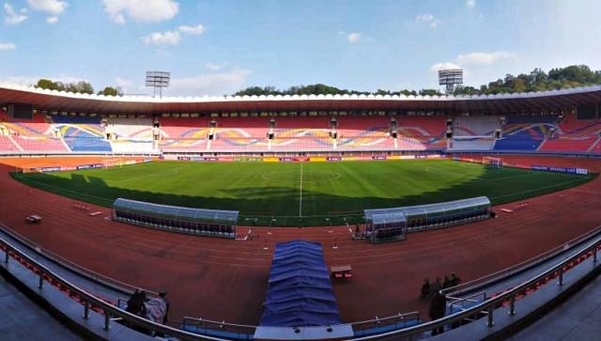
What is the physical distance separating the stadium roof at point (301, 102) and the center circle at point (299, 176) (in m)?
28.9

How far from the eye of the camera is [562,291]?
551 centimetres

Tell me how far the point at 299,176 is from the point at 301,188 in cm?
786

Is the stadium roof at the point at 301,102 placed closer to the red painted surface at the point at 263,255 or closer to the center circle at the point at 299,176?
the center circle at the point at 299,176

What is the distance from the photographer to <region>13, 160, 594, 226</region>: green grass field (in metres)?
25.0

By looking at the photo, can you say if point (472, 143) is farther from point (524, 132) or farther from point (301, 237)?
point (301, 237)

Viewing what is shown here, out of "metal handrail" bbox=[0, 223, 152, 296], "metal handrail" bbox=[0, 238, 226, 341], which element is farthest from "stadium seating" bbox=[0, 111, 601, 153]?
"metal handrail" bbox=[0, 238, 226, 341]

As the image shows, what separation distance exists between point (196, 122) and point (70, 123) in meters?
21.3

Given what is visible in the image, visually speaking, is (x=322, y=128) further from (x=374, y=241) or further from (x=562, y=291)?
(x=562, y=291)

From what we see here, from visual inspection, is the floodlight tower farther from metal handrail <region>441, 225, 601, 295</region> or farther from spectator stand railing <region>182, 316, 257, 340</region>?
spectator stand railing <region>182, 316, 257, 340</region>

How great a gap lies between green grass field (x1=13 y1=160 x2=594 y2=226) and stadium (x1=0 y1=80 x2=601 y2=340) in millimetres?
216

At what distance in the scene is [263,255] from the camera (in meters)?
17.1

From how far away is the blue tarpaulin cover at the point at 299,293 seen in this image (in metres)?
9.55

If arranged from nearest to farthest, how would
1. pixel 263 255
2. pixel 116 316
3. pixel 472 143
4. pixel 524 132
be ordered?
pixel 116 316
pixel 263 255
pixel 524 132
pixel 472 143

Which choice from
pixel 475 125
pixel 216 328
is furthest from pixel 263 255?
pixel 475 125
